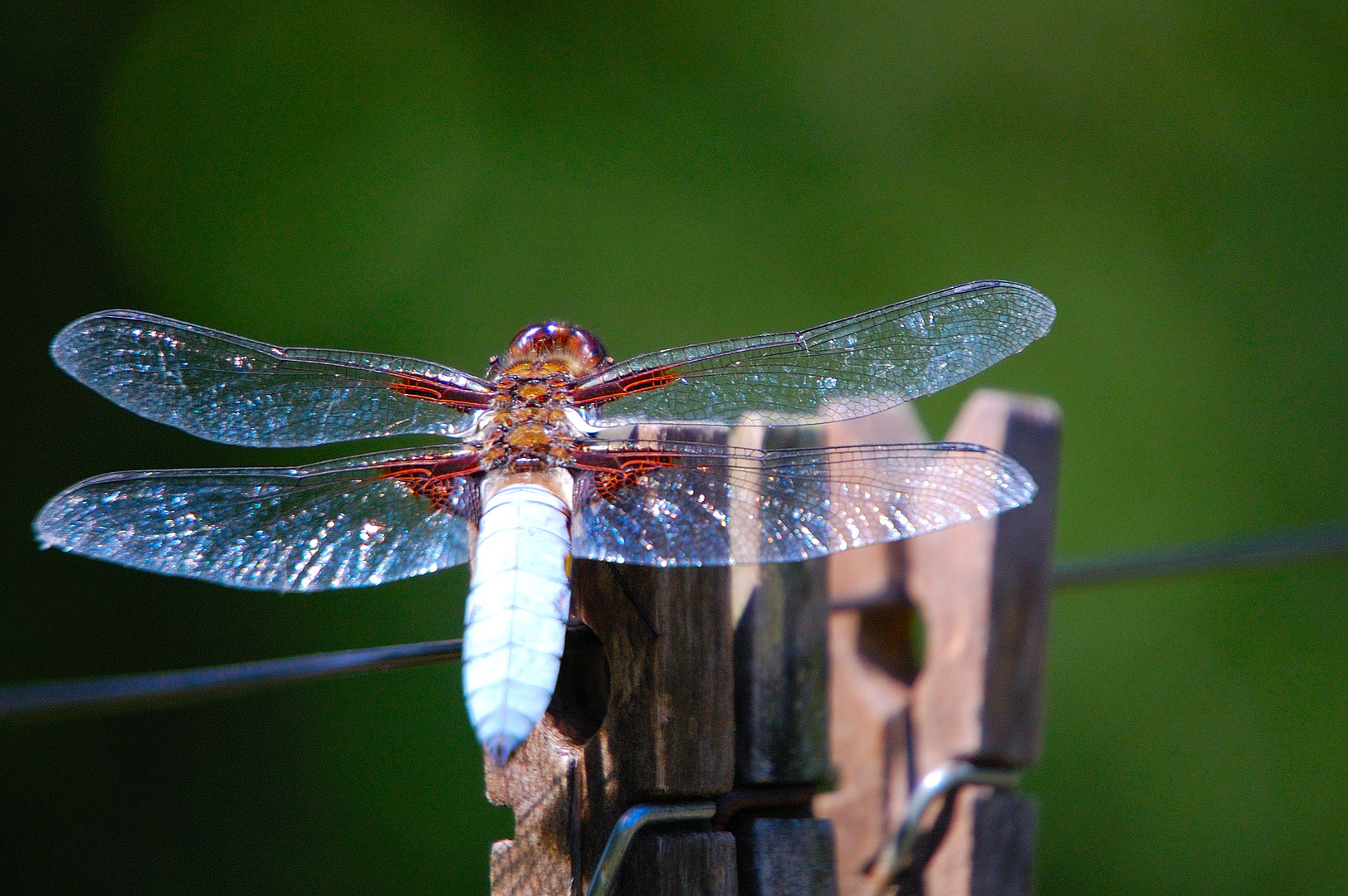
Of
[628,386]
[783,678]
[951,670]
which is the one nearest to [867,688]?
[951,670]

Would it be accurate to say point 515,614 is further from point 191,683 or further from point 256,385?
point 256,385

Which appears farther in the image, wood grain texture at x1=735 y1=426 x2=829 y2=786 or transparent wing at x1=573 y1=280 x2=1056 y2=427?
transparent wing at x1=573 y1=280 x2=1056 y2=427

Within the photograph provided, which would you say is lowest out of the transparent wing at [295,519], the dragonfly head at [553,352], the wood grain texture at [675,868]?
the wood grain texture at [675,868]

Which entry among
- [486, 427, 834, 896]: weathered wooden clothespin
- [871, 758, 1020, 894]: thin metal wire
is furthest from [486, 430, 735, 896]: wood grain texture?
[871, 758, 1020, 894]: thin metal wire

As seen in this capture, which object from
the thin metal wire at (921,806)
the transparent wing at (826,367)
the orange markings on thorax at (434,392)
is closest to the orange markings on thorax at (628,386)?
the transparent wing at (826,367)

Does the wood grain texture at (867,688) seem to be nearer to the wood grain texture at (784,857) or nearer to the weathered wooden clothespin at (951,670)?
the weathered wooden clothespin at (951,670)

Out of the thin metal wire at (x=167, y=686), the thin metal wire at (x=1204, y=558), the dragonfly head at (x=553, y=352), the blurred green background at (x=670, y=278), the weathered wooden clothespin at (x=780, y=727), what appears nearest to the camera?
the thin metal wire at (x=167, y=686)

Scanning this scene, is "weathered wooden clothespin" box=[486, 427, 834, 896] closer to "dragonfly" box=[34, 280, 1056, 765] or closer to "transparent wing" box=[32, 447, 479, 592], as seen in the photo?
"dragonfly" box=[34, 280, 1056, 765]
